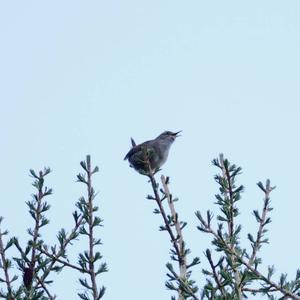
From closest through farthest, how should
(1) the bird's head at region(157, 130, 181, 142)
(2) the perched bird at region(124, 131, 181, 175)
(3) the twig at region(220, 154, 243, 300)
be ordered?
(3) the twig at region(220, 154, 243, 300) < (2) the perched bird at region(124, 131, 181, 175) < (1) the bird's head at region(157, 130, 181, 142)

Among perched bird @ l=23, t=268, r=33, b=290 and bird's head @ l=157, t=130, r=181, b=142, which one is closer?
perched bird @ l=23, t=268, r=33, b=290

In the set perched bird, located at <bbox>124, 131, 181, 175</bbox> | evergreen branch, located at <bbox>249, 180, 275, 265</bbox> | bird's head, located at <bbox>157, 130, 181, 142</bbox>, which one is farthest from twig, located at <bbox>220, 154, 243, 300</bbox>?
bird's head, located at <bbox>157, 130, 181, 142</bbox>

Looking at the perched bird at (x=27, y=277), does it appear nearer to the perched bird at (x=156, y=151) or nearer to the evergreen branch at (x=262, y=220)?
the evergreen branch at (x=262, y=220)

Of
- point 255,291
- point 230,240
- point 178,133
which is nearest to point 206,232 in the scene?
point 230,240

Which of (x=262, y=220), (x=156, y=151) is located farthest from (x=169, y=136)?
(x=262, y=220)

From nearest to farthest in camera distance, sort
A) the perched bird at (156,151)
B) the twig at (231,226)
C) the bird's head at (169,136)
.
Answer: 1. the twig at (231,226)
2. the perched bird at (156,151)
3. the bird's head at (169,136)

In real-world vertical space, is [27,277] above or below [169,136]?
below

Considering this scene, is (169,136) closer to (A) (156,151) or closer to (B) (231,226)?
(A) (156,151)

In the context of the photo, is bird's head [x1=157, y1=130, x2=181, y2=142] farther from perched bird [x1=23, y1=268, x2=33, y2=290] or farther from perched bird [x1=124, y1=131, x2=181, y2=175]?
perched bird [x1=23, y1=268, x2=33, y2=290]

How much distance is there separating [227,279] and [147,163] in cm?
189

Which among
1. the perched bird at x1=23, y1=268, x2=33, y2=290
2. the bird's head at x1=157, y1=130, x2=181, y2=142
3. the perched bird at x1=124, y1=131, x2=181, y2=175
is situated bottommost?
the perched bird at x1=23, y1=268, x2=33, y2=290

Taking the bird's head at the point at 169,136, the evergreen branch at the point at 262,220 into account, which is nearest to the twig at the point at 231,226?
the evergreen branch at the point at 262,220

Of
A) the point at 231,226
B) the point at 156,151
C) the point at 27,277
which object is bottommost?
the point at 27,277

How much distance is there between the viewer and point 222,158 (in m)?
4.57
